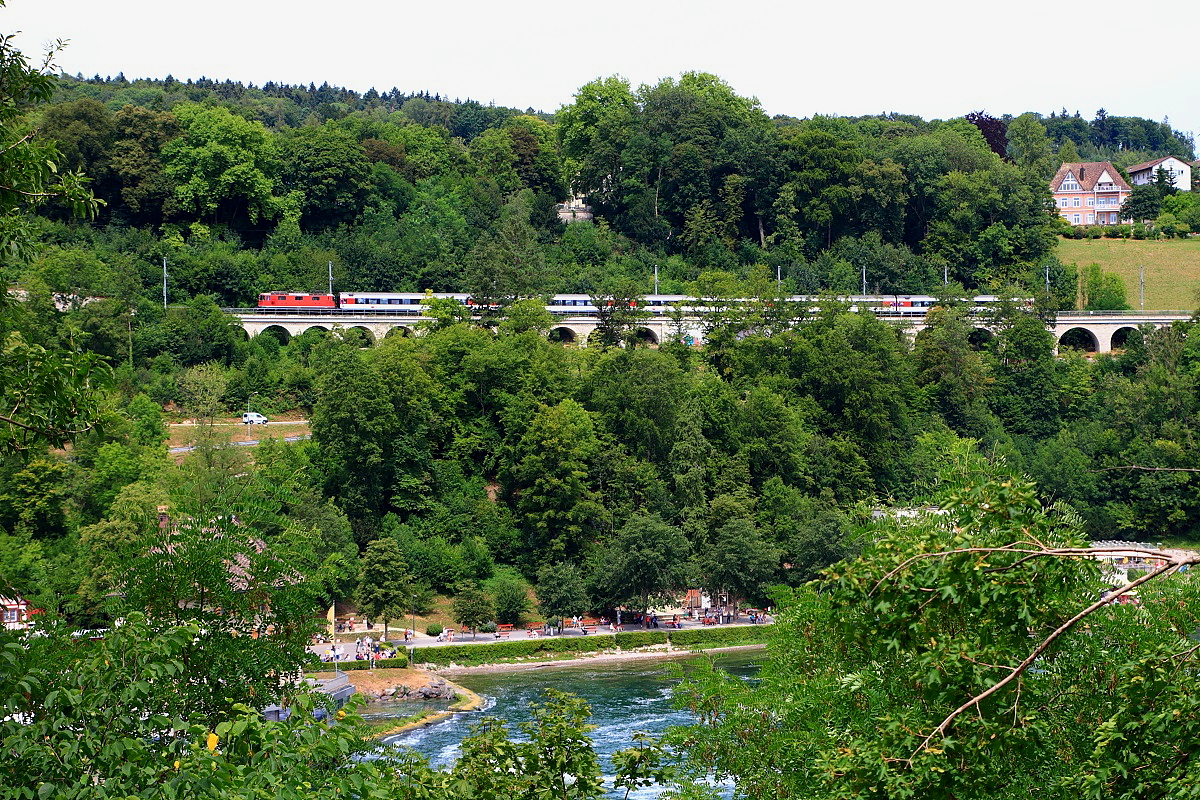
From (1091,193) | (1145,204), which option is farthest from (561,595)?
(1091,193)

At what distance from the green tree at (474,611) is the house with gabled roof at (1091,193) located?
57.9m

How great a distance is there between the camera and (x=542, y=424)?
141 ft

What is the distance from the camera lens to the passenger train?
53.1 meters

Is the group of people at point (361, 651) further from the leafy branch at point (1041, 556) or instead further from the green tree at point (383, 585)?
the leafy branch at point (1041, 556)

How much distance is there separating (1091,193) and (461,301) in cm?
4911

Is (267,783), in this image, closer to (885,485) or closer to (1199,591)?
(1199,591)

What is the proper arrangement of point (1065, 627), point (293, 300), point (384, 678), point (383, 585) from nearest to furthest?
point (1065, 627) → point (384, 678) → point (383, 585) → point (293, 300)

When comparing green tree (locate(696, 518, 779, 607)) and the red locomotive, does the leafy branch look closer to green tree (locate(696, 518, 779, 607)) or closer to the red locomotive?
green tree (locate(696, 518, 779, 607))

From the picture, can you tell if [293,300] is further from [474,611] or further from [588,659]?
[588,659]

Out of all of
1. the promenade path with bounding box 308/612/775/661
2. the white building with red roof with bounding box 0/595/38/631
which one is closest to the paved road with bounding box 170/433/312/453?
the promenade path with bounding box 308/612/775/661

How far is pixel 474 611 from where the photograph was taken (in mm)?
38969

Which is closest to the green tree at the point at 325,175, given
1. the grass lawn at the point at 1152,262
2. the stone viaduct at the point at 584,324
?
the stone viaduct at the point at 584,324

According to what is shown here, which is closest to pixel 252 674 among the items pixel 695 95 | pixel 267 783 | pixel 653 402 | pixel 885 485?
pixel 267 783

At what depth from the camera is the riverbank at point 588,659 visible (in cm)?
3641
